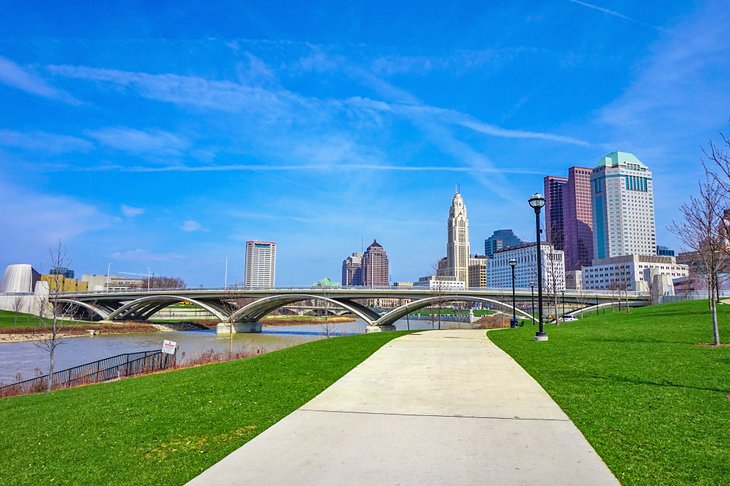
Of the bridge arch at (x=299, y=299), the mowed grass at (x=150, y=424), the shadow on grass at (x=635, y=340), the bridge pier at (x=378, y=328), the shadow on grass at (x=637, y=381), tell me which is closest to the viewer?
the mowed grass at (x=150, y=424)

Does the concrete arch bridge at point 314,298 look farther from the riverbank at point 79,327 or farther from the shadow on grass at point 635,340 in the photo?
the shadow on grass at point 635,340

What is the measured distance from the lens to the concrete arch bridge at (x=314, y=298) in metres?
63.5

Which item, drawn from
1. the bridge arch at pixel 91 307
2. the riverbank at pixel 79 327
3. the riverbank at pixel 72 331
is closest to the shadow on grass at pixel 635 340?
the riverbank at pixel 79 327

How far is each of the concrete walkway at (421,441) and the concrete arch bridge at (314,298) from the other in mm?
47150

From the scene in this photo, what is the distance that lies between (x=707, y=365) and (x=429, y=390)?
6.73 meters

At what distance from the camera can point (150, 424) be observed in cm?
734

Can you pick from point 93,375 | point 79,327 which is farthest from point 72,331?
point 93,375

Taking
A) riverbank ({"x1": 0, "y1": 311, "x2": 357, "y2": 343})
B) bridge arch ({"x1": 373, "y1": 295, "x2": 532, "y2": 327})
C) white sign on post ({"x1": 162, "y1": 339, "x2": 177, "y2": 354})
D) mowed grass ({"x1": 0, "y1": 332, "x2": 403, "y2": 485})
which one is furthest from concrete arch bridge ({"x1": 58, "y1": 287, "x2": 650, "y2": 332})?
mowed grass ({"x1": 0, "y1": 332, "x2": 403, "y2": 485})

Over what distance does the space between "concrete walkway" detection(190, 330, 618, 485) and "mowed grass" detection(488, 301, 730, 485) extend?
0.36 m

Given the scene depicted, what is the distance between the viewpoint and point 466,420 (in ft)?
23.4

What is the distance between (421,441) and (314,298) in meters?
62.7

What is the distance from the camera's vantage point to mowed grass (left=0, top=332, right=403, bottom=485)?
5.45 m

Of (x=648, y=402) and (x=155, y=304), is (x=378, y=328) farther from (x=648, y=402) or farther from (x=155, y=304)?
(x=648, y=402)

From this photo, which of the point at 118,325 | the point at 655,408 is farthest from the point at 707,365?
the point at 118,325
